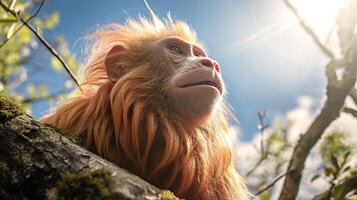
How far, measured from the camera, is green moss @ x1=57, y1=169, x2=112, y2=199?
61.3 inches

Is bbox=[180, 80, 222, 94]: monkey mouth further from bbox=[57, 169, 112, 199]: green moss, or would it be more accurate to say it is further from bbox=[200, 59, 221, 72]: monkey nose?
bbox=[57, 169, 112, 199]: green moss

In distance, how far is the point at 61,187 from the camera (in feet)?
5.38

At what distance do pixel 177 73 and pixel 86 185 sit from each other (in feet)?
8.07

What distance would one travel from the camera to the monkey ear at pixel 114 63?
416 centimetres

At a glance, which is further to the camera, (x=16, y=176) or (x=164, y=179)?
(x=164, y=179)

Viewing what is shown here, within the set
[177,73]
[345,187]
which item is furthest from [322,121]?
[177,73]

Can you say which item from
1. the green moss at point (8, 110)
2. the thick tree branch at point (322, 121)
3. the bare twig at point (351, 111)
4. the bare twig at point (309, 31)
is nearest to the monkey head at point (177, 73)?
the bare twig at point (309, 31)

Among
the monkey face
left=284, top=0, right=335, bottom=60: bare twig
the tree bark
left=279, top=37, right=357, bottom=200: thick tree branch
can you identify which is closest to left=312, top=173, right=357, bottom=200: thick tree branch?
left=279, top=37, right=357, bottom=200: thick tree branch

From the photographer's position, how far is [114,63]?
14.0 ft

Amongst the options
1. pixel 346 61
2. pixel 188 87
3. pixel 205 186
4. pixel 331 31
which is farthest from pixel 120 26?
pixel 346 61

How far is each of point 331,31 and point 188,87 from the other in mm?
1194

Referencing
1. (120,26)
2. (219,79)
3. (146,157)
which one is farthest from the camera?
(120,26)

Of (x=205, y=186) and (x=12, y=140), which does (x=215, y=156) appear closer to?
(x=205, y=186)

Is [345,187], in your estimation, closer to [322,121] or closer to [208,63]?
[322,121]
